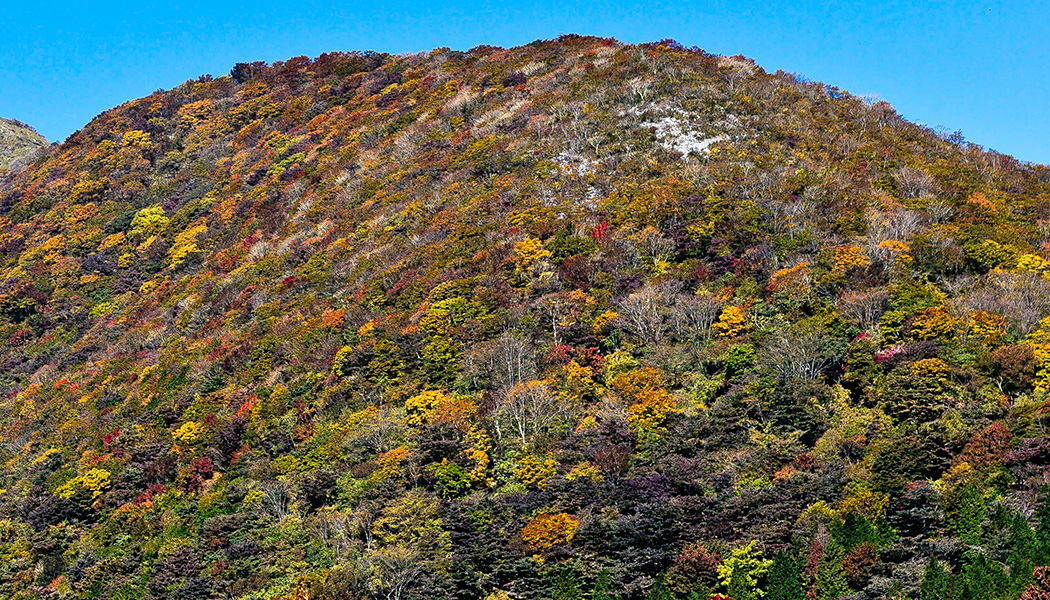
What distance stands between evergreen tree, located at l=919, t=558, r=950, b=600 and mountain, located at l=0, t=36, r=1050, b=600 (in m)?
0.12

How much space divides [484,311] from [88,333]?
45.9m

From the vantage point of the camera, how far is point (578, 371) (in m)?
43.5

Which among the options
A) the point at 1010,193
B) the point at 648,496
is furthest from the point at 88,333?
the point at 1010,193

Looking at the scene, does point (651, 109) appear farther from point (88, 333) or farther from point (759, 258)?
point (88, 333)

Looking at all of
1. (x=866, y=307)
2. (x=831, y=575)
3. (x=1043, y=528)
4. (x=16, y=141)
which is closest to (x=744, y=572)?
(x=831, y=575)

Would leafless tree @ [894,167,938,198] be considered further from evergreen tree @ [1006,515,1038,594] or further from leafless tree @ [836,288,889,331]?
evergreen tree @ [1006,515,1038,594]

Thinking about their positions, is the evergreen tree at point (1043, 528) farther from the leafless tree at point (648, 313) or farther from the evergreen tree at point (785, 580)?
the leafless tree at point (648, 313)

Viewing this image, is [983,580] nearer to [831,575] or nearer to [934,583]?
[934,583]

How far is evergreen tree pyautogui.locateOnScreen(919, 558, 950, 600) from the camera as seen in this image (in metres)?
28.3

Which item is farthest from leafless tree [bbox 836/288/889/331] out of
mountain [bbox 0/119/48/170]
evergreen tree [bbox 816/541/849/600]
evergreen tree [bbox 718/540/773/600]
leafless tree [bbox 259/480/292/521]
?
mountain [bbox 0/119/48/170]

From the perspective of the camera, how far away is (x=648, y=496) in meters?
35.9

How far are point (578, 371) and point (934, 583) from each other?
789 inches

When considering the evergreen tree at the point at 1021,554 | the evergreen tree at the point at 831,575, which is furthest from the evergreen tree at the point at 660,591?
the evergreen tree at the point at 1021,554

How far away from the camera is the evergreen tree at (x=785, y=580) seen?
30.8 meters
